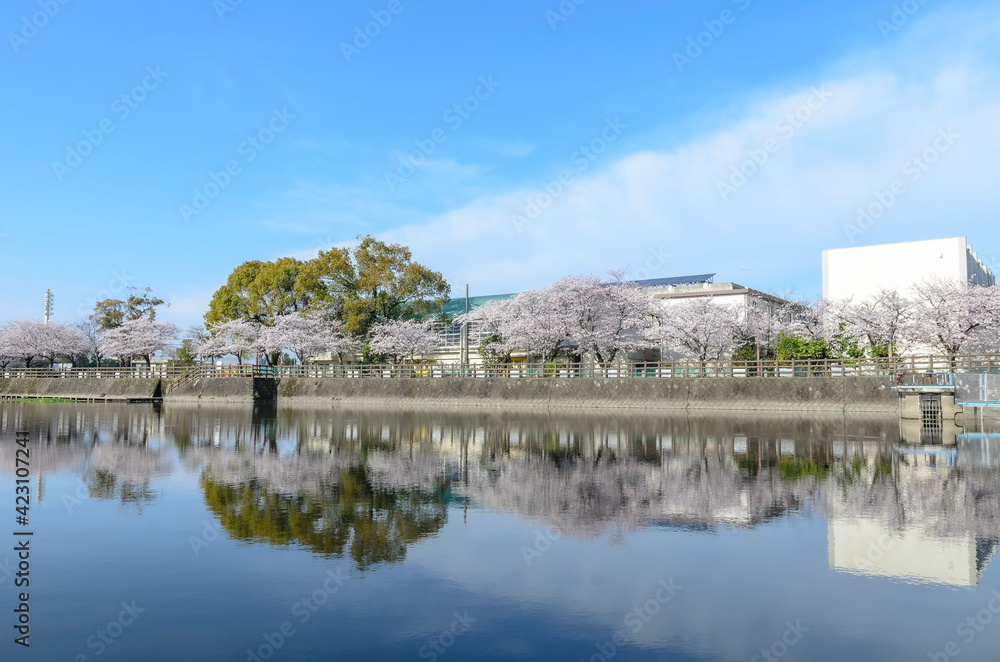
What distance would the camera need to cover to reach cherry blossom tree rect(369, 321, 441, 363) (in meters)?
54.6

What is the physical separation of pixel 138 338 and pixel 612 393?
47.9 m

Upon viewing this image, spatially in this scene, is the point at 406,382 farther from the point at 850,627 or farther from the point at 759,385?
the point at 850,627

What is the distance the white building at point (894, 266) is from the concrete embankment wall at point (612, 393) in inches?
712

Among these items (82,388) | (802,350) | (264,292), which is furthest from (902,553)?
(82,388)

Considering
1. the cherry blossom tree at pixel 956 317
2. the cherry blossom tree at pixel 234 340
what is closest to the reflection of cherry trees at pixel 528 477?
the cherry blossom tree at pixel 956 317

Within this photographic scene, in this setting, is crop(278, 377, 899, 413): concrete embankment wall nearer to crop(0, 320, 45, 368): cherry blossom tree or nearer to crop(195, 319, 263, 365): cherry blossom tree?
crop(195, 319, 263, 365): cherry blossom tree

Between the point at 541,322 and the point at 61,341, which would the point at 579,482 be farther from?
A: the point at 61,341

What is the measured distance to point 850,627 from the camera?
19.0 feet

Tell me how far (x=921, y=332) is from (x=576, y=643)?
4529cm

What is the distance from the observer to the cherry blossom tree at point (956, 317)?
40594 mm

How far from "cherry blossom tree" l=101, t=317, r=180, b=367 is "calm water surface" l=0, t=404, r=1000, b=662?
5395cm

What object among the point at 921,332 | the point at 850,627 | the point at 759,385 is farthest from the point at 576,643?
the point at 921,332

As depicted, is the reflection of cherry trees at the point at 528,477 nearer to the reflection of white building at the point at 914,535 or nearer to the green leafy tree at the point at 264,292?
the reflection of white building at the point at 914,535

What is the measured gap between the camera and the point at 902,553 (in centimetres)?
795
